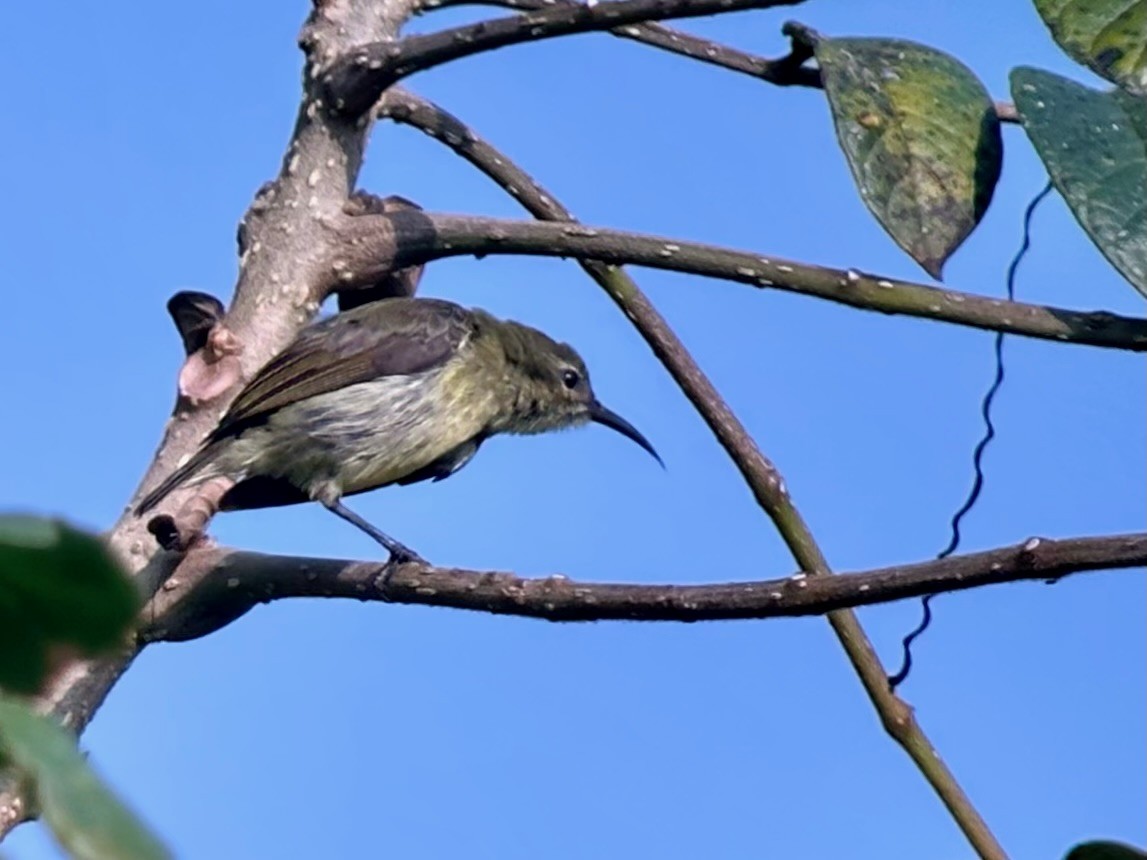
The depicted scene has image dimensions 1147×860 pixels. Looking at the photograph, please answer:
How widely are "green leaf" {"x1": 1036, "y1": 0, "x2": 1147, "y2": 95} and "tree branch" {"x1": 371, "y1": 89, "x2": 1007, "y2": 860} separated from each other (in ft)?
2.03

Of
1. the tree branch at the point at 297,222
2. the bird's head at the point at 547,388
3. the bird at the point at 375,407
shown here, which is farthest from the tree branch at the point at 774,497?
the bird's head at the point at 547,388

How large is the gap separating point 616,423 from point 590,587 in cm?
322

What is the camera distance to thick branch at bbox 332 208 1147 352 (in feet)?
5.68

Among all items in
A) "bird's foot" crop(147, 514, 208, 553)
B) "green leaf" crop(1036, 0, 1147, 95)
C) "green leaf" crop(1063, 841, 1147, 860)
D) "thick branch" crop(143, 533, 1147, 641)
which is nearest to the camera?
"green leaf" crop(1063, 841, 1147, 860)

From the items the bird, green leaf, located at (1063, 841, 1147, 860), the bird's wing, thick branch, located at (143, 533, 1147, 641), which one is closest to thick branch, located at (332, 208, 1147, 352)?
thick branch, located at (143, 533, 1147, 641)

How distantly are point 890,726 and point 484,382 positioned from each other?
2616 mm

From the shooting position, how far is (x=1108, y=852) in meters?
0.86

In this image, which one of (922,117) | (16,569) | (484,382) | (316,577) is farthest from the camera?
(484,382)

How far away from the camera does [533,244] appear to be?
82.1 inches

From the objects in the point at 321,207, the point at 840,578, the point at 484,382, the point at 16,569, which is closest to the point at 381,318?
the point at 484,382

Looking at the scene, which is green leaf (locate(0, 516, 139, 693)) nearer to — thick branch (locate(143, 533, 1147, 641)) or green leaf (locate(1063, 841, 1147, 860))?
green leaf (locate(1063, 841, 1147, 860))

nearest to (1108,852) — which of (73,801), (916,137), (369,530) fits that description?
(73,801)

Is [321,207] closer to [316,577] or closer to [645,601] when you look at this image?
[316,577]

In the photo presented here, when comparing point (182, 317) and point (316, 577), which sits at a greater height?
point (182, 317)
